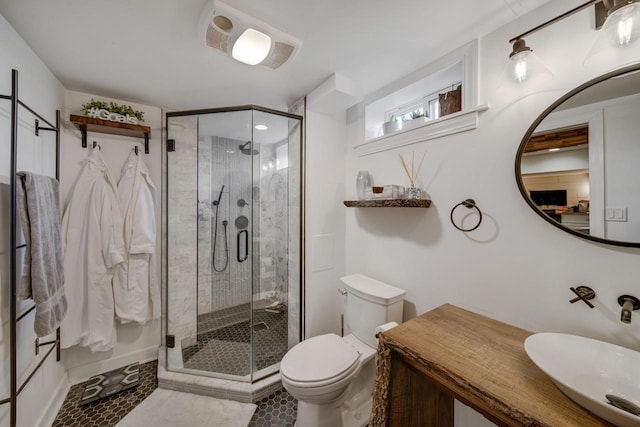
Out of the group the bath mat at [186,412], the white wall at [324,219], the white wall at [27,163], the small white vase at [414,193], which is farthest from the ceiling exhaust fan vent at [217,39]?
the bath mat at [186,412]

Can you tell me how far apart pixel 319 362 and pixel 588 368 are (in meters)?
1.12

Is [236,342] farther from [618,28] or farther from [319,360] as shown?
[618,28]

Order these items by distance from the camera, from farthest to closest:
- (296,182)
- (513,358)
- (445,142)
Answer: (296,182) → (445,142) → (513,358)

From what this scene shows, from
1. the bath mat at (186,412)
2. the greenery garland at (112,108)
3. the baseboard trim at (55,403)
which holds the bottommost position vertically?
the bath mat at (186,412)

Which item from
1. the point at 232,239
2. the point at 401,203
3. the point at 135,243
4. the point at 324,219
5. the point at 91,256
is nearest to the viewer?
the point at 401,203

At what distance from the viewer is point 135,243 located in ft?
6.14

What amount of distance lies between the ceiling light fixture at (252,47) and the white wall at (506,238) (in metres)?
1.07

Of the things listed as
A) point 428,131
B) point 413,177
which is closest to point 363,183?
point 413,177

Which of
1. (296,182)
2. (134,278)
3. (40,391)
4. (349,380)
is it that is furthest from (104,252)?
(349,380)

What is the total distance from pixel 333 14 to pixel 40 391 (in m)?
2.70

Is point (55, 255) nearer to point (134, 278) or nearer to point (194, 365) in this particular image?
point (134, 278)

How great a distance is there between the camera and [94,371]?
187 centimetres

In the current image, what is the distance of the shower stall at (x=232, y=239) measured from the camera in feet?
6.54

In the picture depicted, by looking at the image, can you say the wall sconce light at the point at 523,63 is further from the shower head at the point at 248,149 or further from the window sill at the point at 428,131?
the shower head at the point at 248,149
